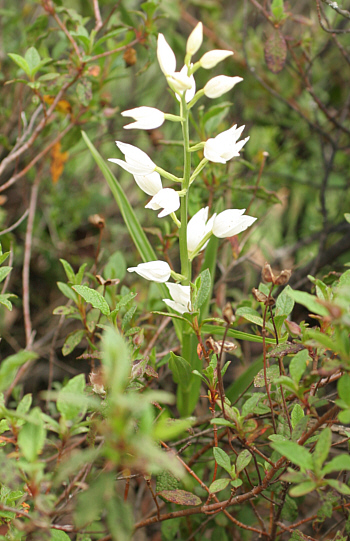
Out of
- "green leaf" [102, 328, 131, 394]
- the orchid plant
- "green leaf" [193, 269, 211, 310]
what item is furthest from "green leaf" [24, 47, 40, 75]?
"green leaf" [102, 328, 131, 394]

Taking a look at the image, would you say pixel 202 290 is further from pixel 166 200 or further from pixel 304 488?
pixel 304 488

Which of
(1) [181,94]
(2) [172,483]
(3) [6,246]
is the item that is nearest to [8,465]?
(2) [172,483]

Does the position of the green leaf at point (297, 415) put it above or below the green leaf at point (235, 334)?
below

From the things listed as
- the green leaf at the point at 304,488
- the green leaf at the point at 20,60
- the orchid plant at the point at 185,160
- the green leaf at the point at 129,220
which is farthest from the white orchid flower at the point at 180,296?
the green leaf at the point at 20,60

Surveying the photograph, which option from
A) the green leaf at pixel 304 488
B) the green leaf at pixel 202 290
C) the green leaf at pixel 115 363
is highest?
the green leaf at pixel 115 363

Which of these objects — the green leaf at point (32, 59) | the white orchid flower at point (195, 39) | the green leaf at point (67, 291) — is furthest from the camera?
the green leaf at point (32, 59)

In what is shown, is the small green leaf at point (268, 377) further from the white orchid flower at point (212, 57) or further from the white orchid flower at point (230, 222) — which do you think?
the white orchid flower at point (212, 57)

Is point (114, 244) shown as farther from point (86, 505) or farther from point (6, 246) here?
point (86, 505)

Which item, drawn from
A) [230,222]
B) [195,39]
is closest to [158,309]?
[230,222]
